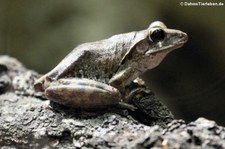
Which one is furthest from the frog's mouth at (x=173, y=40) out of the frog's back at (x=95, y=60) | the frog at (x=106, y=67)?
the frog's back at (x=95, y=60)

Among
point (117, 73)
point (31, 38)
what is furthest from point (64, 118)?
point (31, 38)

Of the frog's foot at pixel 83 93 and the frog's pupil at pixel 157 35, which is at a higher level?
the frog's pupil at pixel 157 35

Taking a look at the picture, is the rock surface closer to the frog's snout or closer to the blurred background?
the frog's snout

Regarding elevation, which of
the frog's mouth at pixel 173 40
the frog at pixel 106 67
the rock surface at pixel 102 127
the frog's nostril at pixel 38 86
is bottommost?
the rock surface at pixel 102 127

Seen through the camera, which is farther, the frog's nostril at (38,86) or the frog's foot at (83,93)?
the frog's nostril at (38,86)

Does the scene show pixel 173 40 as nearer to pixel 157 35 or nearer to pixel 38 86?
pixel 157 35

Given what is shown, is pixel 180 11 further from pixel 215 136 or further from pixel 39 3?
pixel 39 3

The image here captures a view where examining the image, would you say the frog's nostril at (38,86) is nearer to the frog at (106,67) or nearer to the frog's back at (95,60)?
the frog at (106,67)

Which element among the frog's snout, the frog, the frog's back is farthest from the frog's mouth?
the frog's snout
